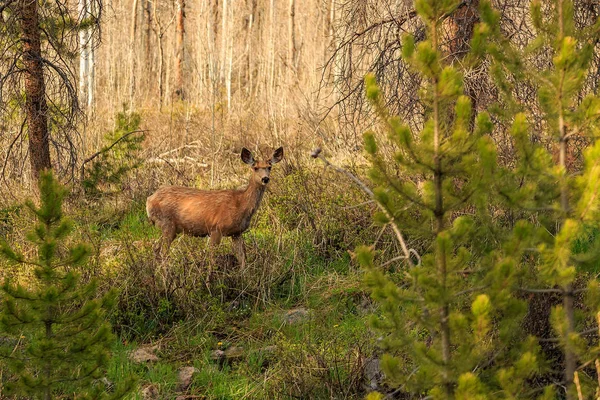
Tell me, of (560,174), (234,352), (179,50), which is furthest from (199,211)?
(179,50)

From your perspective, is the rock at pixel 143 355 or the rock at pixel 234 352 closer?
the rock at pixel 143 355

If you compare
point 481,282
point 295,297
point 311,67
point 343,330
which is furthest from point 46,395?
point 311,67

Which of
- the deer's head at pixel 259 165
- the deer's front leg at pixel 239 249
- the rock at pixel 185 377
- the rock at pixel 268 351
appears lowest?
the rock at pixel 185 377

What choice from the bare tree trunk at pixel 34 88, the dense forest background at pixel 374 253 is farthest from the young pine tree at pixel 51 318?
the bare tree trunk at pixel 34 88

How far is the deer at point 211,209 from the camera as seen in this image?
9266mm

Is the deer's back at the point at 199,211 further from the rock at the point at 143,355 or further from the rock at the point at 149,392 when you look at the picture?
the rock at the point at 149,392

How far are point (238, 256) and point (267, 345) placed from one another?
5.37ft

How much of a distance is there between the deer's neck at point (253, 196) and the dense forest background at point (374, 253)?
49cm

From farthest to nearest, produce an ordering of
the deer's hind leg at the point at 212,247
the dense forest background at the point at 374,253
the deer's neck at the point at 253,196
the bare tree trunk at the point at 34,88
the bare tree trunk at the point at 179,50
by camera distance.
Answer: the bare tree trunk at the point at 179,50 < the bare tree trunk at the point at 34,88 < the deer's neck at the point at 253,196 < the deer's hind leg at the point at 212,247 < the dense forest background at the point at 374,253

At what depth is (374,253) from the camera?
377cm

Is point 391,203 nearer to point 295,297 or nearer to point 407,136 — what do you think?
point 407,136

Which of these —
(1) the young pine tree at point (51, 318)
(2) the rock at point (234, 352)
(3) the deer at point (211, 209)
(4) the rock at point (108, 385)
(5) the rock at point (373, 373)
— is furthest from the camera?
(3) the deer at point (211, 209)

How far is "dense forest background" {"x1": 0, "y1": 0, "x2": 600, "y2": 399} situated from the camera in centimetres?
379

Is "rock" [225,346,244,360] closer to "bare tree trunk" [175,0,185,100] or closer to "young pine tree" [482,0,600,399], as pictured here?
"young pine tree" [482,0,600,399]
